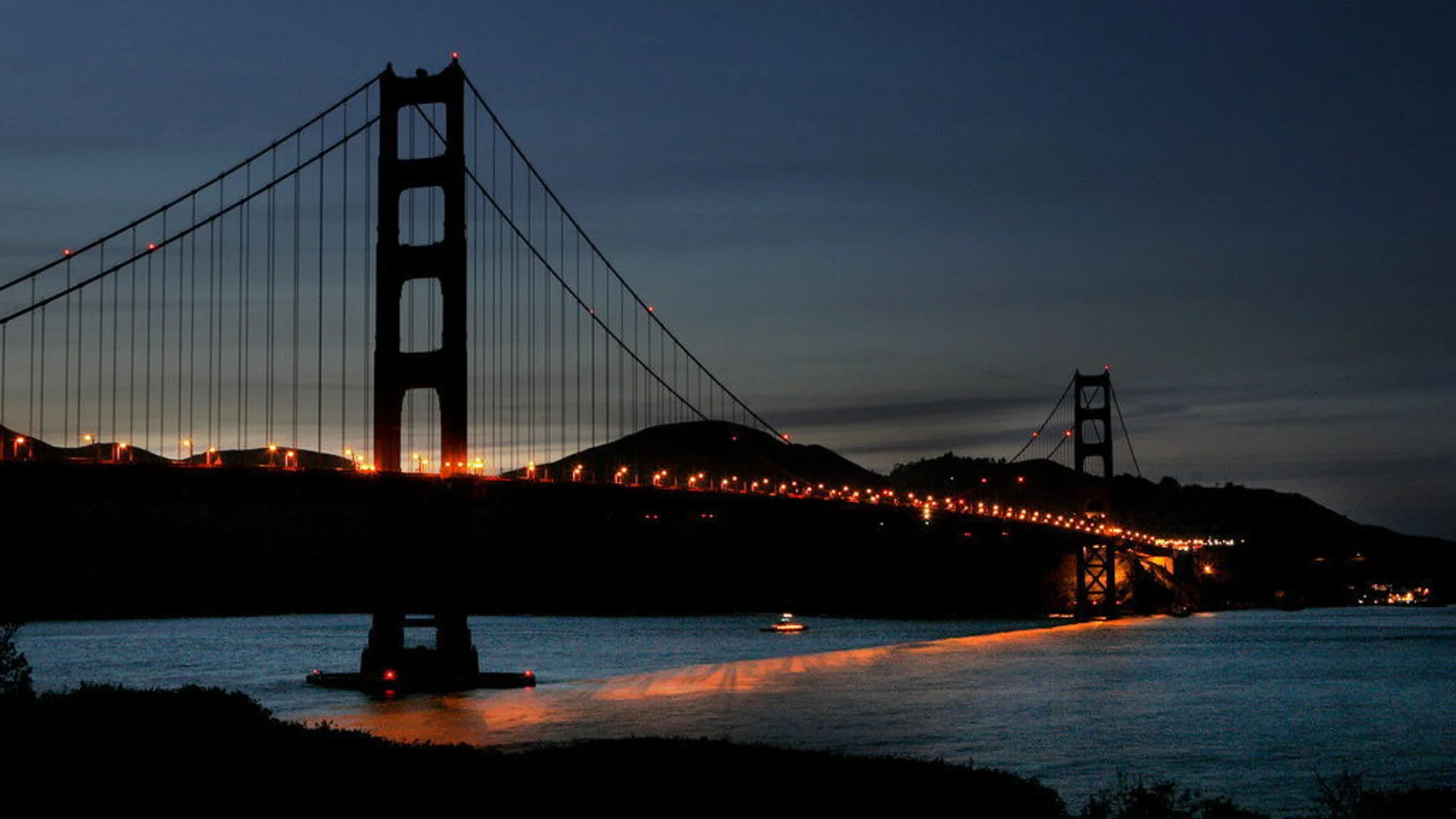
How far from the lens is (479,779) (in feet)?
70.9

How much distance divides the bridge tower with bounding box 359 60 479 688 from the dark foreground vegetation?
30.7 metres

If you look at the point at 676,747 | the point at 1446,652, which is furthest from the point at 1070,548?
the point at 676,747

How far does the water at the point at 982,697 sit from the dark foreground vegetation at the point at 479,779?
46.9 feet

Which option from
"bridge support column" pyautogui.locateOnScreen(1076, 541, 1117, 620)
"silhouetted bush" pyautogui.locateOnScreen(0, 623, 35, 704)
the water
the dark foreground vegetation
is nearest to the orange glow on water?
the water

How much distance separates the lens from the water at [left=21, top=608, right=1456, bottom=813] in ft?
148

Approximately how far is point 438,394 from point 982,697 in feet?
77.4

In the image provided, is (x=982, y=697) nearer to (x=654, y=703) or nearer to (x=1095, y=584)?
(x=654, y=703)

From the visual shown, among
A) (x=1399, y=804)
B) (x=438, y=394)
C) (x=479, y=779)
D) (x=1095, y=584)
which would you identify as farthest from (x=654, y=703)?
(x=1095, y=584)

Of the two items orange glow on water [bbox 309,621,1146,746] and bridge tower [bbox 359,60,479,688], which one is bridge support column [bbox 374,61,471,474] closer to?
bridge tower [bbox 359,60,479,688]

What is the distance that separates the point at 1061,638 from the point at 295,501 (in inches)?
3051

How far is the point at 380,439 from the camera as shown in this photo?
5672 cm

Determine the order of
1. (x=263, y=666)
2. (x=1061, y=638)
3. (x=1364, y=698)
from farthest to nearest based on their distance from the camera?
(x=1061, y=638), (x=263, y=666), (x=1364, y=698)

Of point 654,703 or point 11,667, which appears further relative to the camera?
point 654,703

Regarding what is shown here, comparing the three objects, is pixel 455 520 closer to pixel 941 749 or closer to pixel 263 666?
pixel 941 749
